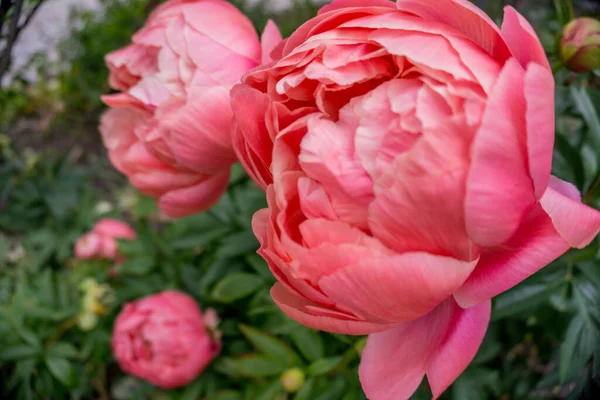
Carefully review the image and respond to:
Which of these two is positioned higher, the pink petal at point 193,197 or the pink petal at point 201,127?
the pink petal at point 201,127

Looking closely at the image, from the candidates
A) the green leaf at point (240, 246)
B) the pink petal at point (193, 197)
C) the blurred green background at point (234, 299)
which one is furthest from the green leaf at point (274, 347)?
the pink petal at point (193, 197)

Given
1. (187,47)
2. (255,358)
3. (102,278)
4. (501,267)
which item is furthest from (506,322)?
(102,278)

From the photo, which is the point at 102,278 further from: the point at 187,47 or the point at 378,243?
the point at 378,243

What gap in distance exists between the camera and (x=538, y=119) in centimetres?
30

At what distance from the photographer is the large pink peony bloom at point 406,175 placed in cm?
31

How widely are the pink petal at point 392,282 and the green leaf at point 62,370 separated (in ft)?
2.65

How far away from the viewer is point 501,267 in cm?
33

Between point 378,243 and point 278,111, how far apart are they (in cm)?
12

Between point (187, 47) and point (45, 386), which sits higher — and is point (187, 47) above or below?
above

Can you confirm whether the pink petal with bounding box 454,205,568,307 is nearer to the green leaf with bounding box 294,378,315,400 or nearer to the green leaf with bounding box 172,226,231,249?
the green leaf with bounding box 294,378,315,400

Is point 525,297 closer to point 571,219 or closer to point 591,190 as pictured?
point 591,190

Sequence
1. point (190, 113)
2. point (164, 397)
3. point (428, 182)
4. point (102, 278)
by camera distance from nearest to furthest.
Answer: point (428, 182), point (190, 113), point (164, 397), point (102, 278)

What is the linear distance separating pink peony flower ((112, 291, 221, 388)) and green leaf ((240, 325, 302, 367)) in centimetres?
16

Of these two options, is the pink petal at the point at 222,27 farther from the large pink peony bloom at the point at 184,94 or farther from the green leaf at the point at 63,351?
the green leaf at the point at 63,351
